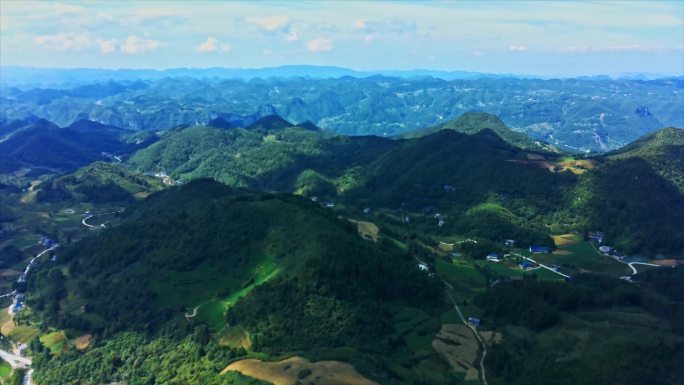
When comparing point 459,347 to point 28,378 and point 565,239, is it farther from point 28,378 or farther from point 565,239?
point 565,239

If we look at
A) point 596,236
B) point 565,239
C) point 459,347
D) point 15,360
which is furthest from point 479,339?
point 15,360

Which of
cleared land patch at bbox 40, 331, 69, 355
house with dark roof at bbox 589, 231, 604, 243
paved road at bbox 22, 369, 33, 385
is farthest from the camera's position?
house with dark roof at bbox 589, 231, 604, 243

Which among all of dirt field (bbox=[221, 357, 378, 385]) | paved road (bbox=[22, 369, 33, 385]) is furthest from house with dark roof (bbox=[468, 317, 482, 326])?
paved road (bbox=[22, 369, 33, 385])

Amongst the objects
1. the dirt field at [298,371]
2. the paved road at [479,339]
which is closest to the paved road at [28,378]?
the dirt field at [298,371]

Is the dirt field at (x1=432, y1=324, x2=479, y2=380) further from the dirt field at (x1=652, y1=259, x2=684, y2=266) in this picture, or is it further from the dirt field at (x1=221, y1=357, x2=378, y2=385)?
the dirt field at (x1=652, y1=259, x2=684, y2=266)

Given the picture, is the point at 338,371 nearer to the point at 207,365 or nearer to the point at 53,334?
the point at 207,365

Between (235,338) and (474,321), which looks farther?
(474,321)
